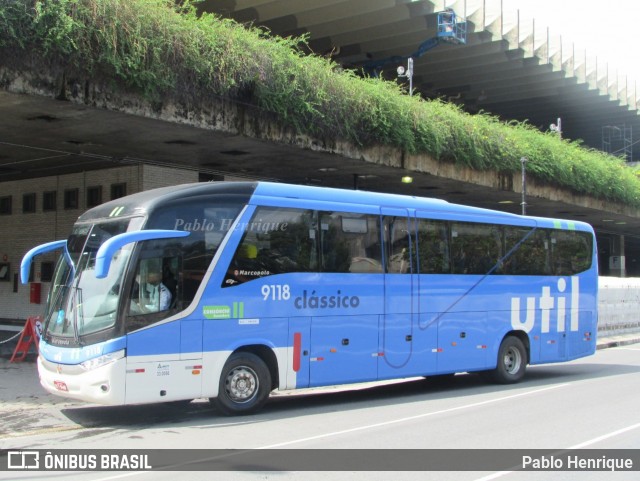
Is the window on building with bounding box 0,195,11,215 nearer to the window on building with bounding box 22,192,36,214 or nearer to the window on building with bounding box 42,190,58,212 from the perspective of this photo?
the window on building with bounding box 22,192,36,214

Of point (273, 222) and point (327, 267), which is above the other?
point (273, 222)

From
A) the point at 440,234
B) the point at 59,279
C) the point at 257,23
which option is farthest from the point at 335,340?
the point at 257,23

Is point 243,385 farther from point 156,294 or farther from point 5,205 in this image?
point 5,205

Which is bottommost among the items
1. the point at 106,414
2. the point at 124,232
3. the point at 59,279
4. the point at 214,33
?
the point at 106,414

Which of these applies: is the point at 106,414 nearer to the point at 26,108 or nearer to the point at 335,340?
the point at 335,340

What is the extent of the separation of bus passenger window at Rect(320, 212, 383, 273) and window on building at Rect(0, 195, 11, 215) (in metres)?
17.7

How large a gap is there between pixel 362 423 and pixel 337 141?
8840 mm

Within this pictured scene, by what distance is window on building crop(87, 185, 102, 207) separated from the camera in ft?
71.2

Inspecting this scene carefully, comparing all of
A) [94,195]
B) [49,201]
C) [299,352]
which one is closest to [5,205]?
[49,201]

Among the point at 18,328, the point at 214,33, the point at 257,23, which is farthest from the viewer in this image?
the point at 257,23

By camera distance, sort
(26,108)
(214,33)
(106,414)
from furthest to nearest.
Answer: (214,33) → (26,108) → (106,414)

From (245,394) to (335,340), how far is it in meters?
1.86

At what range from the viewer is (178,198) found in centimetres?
1001

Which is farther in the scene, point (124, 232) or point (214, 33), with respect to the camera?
point (214, 33)
